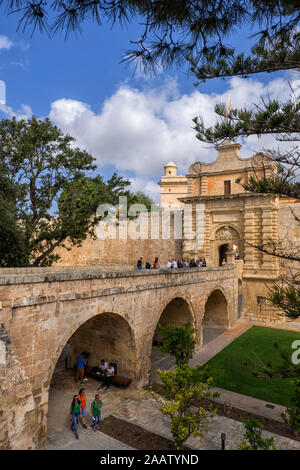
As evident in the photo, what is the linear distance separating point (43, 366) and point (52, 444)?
1.77 metres

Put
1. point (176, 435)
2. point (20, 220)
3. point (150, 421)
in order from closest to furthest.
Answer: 1. point (176, 435)
2. point (150, 421)
3. point (20, 220)

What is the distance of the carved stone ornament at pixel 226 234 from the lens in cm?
2056

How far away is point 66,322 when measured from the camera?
7.48 meters

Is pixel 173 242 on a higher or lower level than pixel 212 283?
higher

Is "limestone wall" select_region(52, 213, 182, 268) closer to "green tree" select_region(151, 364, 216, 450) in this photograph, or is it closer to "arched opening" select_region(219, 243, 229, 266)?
"arched opening" select_region(219, 243, 229, 266)

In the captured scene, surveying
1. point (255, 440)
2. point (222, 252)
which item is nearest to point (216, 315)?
point (222, 252)

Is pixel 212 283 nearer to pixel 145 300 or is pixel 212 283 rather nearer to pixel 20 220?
pixel 145 300

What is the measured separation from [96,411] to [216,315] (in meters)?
12.1

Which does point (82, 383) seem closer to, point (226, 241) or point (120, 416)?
point (120, 416)

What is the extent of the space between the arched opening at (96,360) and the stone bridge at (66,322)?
1.5 inches

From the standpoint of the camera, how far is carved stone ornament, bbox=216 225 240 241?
20.6m

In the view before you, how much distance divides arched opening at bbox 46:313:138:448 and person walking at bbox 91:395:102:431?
514 mm

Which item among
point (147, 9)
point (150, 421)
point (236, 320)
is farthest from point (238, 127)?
point (236, 320)

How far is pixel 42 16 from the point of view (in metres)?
3.51
